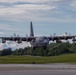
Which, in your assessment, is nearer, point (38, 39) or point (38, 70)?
point (38, 70)

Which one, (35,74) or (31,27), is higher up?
(31,27)

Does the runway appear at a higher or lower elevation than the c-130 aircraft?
lower

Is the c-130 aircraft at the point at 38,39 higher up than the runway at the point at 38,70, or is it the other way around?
the c-130 aircraft at the point at 38,39

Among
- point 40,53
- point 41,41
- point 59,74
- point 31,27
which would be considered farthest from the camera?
point 40,53

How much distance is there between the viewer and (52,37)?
11525 cm

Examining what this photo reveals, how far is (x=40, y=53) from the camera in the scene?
17512 cm

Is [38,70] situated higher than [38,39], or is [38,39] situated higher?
[38,39]

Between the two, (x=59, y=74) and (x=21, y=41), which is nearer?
(x=59, y=74)

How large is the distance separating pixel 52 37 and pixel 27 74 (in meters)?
86.7

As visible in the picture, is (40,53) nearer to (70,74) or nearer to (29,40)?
(29,40)

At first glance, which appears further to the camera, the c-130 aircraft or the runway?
the c-130 aircraft

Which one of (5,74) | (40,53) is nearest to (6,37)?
(40,53)

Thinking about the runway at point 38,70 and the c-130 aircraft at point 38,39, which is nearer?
the runway at point 38,70

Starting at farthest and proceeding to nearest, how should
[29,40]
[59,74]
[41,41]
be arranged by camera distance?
[29,40] < [41,41] < [59,74]
